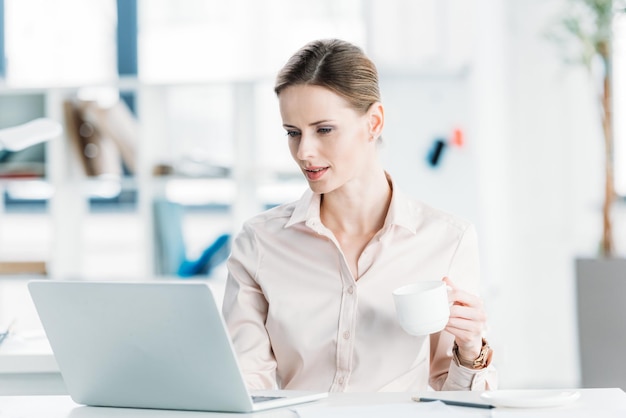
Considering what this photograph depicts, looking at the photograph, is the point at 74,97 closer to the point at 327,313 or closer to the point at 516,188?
the point at 516,188

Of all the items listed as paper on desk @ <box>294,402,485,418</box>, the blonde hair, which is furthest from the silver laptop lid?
the blonde hair

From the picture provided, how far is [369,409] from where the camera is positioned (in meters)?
1.38

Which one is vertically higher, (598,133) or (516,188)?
(598,133)

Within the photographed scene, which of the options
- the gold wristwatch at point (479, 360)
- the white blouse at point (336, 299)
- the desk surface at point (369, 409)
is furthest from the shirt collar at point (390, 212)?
the desk surface at point (369, 409)

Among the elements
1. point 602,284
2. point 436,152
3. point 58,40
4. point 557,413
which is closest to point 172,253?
point 436,152

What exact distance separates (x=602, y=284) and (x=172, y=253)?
179cm

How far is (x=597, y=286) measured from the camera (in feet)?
11.5

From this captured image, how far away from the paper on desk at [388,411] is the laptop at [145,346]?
75mm

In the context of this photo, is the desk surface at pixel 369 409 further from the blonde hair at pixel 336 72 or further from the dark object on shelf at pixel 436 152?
the dark object on shelf at pixel 436 152

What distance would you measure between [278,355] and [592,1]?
2.70 metres

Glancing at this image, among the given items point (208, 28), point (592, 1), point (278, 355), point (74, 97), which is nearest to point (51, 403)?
point (278, 355)

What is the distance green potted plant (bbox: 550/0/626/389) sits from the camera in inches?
135

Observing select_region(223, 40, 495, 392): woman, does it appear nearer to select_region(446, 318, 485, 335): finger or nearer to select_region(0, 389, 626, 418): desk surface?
select_region(446, 318, 485, 335): finger

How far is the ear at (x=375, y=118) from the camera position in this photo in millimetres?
1913
